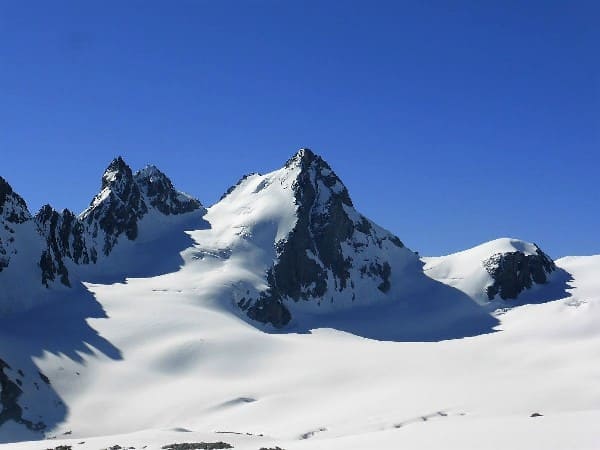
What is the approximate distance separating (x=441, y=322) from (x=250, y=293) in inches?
1736

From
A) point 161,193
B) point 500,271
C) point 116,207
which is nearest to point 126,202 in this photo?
point 116,207

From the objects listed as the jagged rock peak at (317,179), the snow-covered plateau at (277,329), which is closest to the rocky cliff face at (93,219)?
the snow-covered plateau at (277,329)

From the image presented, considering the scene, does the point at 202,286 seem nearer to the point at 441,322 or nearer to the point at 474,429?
the point at 441,322

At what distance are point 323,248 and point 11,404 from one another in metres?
106

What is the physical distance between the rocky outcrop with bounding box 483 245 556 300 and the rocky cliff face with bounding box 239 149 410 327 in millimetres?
26246

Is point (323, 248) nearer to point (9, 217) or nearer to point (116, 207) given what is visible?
point (116, 207)

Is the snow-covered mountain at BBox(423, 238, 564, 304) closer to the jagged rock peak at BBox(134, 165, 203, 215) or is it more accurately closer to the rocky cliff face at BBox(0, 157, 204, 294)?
the jagged rock peak at BBox(134, 165, 203, 215)

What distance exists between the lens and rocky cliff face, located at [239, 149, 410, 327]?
510ft

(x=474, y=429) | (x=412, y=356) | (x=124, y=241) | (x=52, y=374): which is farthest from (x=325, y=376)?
(x=124, y=241)

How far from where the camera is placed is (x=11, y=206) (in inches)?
4395

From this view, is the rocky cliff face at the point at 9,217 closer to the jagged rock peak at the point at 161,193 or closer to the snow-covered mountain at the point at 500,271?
the jagged rock peak at the point at 161,193

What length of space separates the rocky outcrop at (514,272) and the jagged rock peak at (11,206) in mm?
104636

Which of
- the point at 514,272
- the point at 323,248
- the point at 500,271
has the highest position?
the point at 323,248

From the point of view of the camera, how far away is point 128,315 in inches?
4304
